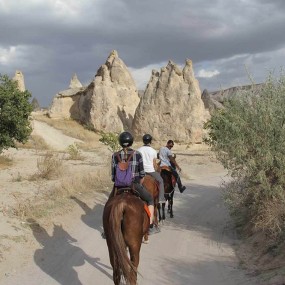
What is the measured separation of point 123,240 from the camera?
619 cm

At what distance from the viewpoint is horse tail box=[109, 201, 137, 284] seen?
6.00m

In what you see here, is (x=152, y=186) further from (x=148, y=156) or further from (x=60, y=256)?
(x=60, y=256)

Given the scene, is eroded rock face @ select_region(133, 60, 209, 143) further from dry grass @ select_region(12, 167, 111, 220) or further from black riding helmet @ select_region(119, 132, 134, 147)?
black riding helmet @ select_region(119, 132, 134, 147)

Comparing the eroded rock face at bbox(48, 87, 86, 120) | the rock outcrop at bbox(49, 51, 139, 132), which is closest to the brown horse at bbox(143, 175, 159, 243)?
the rock outcrop at bbox(49, 51, 139, 132)

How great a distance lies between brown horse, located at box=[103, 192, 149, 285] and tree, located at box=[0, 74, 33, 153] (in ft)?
51.3

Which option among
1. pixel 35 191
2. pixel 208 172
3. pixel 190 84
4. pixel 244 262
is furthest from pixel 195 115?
pixel 244 262

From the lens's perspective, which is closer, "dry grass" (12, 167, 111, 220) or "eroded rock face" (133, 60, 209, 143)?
"dry grass" (12, 167, 111, 220)

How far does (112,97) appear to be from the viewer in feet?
149

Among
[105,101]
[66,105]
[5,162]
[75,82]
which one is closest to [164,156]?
[5,162]

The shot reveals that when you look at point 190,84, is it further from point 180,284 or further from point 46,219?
point 180,284

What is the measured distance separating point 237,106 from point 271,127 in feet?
4.15

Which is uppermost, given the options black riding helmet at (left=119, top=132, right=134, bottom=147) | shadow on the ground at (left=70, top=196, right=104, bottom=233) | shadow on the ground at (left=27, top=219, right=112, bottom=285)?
black riding helmet at (left=119, top=132, right=134, bottom=147)

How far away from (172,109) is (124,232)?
33.7m

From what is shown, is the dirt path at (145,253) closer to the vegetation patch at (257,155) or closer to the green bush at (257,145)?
the vegetation patch at (257,155)
